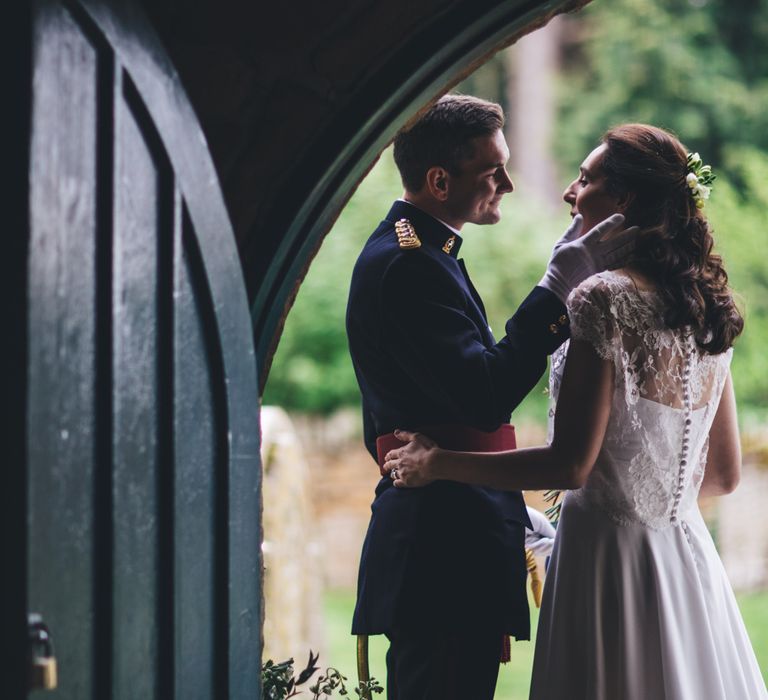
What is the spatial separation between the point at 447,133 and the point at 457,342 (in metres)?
0.49

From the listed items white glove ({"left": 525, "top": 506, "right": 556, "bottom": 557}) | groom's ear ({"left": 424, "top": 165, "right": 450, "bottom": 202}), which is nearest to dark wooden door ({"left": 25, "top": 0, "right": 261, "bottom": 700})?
groom's ear ({"left": 424, "top": 165, "right": 450, "bottom": 202})

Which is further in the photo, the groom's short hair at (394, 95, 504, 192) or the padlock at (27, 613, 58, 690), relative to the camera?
the groom's short hair at (394, 95, 504, 192)

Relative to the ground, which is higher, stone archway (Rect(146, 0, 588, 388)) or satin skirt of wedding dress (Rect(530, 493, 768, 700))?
stone archway (Rect(146, 0, 588, 388))

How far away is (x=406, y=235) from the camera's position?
2490 mm

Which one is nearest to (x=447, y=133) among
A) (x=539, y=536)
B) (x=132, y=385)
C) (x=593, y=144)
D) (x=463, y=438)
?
(x=463, y=438)

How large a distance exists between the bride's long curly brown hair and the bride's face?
0.01 metres

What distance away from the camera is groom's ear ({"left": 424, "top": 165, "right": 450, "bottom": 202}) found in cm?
254

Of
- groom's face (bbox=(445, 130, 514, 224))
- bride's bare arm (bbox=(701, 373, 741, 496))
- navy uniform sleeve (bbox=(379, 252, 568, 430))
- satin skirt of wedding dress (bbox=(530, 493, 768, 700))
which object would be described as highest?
groom's face (bbox=(445, 130, 514, 224))

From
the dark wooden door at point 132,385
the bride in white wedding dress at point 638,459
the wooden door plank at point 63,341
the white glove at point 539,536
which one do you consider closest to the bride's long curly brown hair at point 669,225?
the bride in white wedding dress at point 638,459

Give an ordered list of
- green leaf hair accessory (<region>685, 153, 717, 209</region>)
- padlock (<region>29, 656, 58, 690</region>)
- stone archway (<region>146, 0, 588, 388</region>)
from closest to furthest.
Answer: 1. padlock (<region>29, 656, 58, 690</region>)
2. stone archway (<region>146, 0, 588, 388</region>)
3. green leaf hair accessory (<region>685, 153, 717, 209</region>)

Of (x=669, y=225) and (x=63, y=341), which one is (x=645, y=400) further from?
A: (x=63, y=341)

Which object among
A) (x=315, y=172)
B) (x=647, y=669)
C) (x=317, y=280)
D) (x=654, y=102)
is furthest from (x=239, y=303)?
(x=654, y=102)

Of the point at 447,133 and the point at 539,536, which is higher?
the point at 447,133

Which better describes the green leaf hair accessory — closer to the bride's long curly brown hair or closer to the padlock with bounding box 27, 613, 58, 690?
the bride's long curly brown hair
